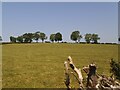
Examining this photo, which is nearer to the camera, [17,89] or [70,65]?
[70,65]

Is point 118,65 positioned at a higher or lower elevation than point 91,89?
higher

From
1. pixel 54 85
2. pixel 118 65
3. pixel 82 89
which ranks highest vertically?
pixel 118 65

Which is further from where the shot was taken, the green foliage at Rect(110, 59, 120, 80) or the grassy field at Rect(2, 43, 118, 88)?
the grassy field at Rect(2, 43, 118, 88)

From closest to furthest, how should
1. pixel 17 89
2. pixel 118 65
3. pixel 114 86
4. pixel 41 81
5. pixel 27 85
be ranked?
1. pixel 114 86
2. pixel 118 65
3. pixel 17 89
4. pixel 27 85
5. pixel 41 81

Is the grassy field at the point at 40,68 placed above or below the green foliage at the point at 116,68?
below

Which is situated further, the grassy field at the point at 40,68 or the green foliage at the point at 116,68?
the grassy field at the point at 40,68

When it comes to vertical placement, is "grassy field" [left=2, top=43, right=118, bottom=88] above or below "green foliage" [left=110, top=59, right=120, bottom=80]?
below

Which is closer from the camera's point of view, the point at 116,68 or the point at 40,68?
the point at 116,68

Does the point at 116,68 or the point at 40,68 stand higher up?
the point at 116,68

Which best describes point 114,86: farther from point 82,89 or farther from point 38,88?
point 38,88

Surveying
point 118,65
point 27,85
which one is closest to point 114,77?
point 118,65

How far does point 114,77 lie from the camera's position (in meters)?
8.80

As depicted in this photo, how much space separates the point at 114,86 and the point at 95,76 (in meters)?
0.54

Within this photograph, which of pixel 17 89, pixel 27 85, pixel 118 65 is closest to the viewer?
pixel 118 65
